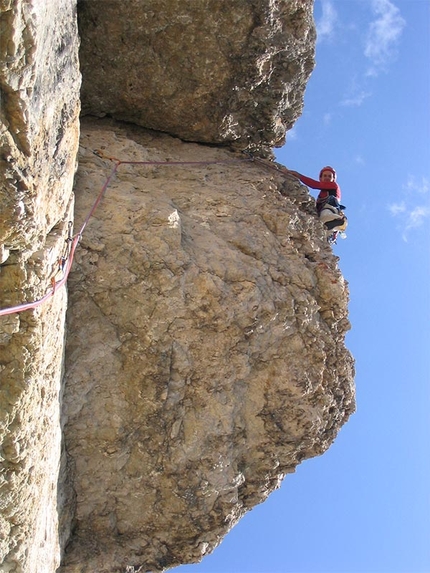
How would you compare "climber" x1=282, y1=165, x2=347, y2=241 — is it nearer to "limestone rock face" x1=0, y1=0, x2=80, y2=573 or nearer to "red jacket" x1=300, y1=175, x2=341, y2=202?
"red jacket" x1=300, y1=175, x2=341, y2=202

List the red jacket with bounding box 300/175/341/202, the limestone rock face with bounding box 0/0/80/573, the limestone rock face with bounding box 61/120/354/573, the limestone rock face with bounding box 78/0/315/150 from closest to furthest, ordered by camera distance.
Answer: the limestone rock face with bounding box 0/0/80/573
the limestone rock face with bounding box 61/120/354/573
the limestone rock face with bounding box 78/0/315/150
the red jacket with bounding box 300/175/341/202

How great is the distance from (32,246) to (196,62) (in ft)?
14.0

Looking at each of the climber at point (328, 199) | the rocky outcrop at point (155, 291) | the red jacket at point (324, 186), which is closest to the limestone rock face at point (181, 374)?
the rocky outcrop at point (155, 291)

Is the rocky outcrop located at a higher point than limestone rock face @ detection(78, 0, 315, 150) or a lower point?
lower

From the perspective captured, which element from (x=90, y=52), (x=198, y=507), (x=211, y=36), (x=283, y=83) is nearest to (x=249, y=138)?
(x=283, y=83)

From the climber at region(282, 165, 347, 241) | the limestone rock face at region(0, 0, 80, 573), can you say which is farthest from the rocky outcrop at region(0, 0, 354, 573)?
the climber at region(282, 165, 347, 241)

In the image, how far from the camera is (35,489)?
4.43m

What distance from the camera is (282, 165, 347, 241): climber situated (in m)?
7.94

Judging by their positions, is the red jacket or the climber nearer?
the climber

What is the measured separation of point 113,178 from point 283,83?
9.32ft

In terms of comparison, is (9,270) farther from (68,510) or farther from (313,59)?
(313,59)

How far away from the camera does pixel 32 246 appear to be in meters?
4.04

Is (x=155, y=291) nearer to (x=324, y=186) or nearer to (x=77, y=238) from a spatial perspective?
(x=77, y=238)

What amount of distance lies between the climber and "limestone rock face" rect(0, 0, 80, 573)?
400 centimetres
